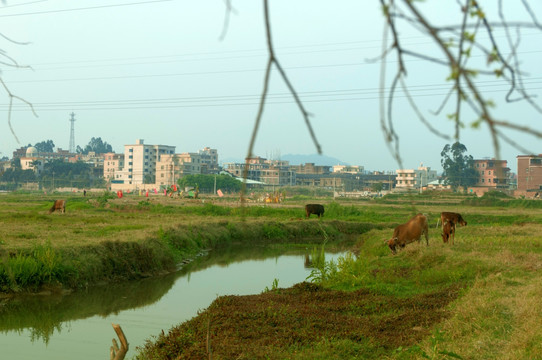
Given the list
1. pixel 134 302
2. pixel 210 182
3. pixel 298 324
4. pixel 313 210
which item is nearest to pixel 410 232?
pixel 134 302

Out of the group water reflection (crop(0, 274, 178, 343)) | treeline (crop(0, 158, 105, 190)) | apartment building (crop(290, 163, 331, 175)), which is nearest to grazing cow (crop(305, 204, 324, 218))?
water reflection (crop(0, 274, 178, 343))

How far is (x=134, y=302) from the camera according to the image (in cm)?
1422

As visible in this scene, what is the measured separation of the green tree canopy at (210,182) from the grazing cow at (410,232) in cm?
6121

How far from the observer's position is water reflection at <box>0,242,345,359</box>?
1178cm

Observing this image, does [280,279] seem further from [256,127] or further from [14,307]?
[256,127]

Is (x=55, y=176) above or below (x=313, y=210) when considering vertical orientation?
above

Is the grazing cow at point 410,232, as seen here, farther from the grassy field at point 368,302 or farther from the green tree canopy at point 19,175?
the green tree canopy at point 19,175

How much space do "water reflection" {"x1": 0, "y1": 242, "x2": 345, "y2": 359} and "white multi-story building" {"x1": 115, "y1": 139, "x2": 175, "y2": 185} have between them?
76.6m

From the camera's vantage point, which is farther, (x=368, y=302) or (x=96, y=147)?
(x=96, y=147)

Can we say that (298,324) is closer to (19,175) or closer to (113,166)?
(19,175)

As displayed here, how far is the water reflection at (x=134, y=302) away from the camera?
11.8m

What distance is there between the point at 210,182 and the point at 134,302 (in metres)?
65.9

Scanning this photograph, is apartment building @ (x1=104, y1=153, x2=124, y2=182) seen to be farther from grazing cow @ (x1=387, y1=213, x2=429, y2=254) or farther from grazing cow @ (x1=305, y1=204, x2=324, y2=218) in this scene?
grazing cow @ (x1=387, y1=213, x2=429, y2=254)

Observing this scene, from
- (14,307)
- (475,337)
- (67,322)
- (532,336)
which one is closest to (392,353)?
(475,337)
